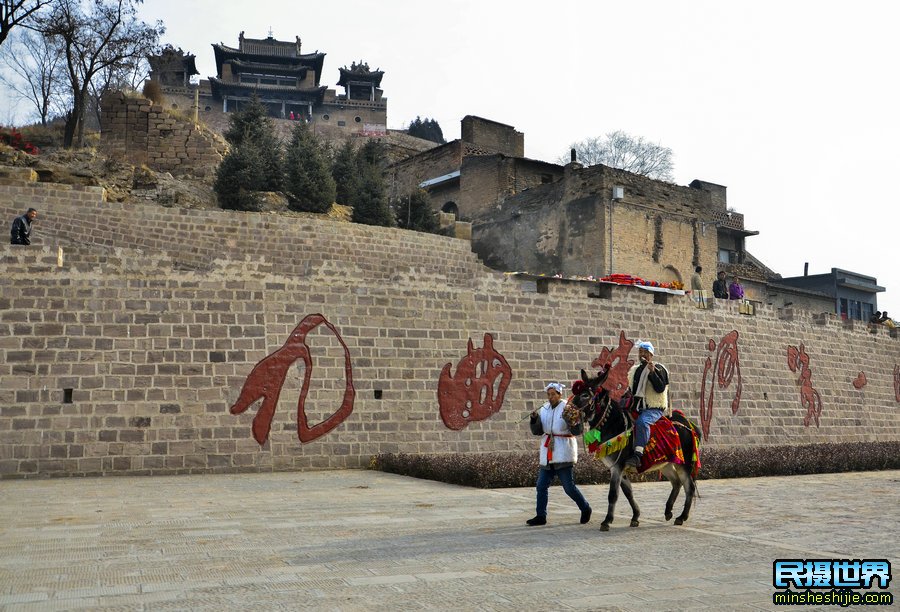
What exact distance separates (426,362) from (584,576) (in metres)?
10.2

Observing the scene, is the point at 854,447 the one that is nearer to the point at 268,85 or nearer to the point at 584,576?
the point at 584,576

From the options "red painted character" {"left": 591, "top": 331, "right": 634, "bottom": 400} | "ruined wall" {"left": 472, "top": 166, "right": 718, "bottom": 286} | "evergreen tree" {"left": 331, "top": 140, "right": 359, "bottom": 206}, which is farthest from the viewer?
"ruined wall" {"left": 472, "top": 166, "right": 718, "bottom": 286}

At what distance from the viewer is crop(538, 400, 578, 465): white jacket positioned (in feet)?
27.2

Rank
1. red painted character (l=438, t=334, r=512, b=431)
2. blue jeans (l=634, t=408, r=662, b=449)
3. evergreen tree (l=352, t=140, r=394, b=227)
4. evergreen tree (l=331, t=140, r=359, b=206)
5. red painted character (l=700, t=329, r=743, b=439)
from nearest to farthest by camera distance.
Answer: blue jeans (l=634, t=408, r=662, b=449)
red painted character (l=438, t=334, r=512, b=431)
red painted character (l=700, t=329, r=743, b=439)
evergreen tree (l=352, t=140, r=394, b=227)
evergreen tree (l=331, t=140, r=359, b=206)

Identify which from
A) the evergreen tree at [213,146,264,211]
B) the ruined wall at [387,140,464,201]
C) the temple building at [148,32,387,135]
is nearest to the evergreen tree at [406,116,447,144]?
the temple building at [148,32,387,135]

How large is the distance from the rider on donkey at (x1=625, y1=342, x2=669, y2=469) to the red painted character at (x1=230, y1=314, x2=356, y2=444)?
7275mm

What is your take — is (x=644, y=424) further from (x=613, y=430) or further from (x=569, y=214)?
(x=569, y=214)

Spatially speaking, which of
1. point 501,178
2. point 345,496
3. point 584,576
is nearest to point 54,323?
point 345,496

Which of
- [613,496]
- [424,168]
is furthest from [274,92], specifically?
[613,496]

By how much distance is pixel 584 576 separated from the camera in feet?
18.7

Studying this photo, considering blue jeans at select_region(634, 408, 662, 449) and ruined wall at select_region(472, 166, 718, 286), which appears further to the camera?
ruined wall at select_region(472, 166, 718, 286)

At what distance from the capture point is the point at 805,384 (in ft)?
72.2

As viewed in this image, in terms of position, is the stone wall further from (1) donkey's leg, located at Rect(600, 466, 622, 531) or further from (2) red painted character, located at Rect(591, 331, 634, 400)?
(1) donkey's leg, located at Rect(600, 466, 622, 531)

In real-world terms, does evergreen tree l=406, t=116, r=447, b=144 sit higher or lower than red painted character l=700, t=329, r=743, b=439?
higher
